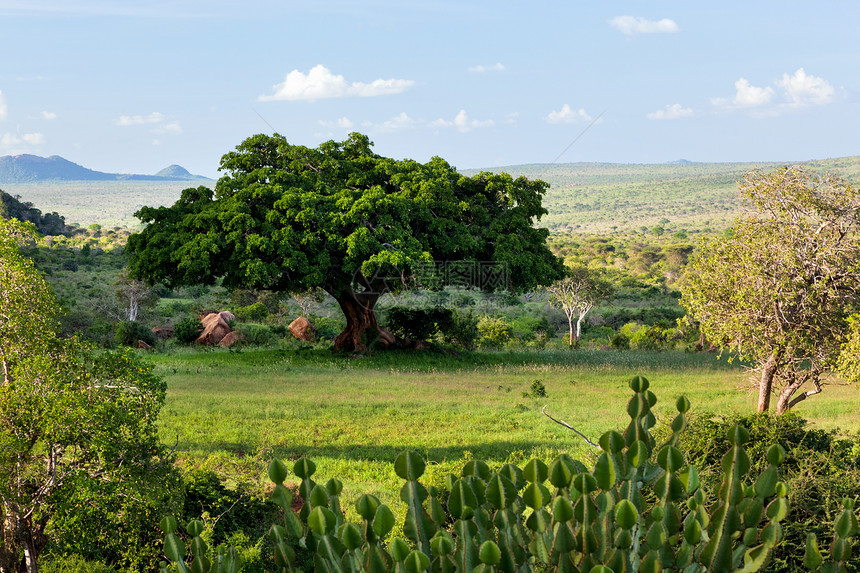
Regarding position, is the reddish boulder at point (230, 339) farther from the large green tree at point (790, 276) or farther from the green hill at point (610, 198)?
the green hill at point (610, 198)

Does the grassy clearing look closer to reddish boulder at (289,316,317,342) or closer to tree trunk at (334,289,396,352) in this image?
tree trunk at (334,289,396,352)

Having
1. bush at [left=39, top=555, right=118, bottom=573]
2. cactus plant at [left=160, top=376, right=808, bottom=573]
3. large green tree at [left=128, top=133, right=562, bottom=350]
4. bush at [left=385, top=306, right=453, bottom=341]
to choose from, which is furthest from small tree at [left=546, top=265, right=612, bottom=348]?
cactus plant at [left=160, top=376, right=808, bottom=573]

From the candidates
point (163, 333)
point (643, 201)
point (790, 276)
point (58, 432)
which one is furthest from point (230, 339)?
point (643, 201)

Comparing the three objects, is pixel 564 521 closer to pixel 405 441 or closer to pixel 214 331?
pixel 405 441

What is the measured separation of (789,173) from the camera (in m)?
10.9

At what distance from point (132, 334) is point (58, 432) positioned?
2209cm

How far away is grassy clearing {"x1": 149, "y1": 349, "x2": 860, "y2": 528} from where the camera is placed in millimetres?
10508

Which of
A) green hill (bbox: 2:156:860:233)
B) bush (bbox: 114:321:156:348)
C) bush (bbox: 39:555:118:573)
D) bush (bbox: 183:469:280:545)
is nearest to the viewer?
bush (bbox: 39:555:118:573)

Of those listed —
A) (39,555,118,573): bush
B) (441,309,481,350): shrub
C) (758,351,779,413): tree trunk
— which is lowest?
(441,309,481,350): shrub

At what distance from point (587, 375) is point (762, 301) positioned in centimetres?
829

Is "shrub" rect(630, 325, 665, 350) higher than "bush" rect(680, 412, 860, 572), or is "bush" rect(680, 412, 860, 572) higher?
"bush" rect(680, 412, 860, 572)

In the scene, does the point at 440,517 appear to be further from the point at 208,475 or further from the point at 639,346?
the point at 639,346

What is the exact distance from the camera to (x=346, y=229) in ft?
64.6

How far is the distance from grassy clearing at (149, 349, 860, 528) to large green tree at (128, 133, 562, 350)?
233 centimetres
